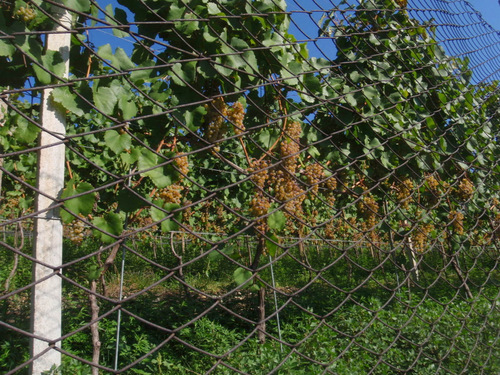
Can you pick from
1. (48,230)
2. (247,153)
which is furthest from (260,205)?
(48,230)

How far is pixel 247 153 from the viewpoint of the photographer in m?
1.69

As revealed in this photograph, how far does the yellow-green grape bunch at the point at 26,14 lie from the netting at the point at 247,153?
0.01 m

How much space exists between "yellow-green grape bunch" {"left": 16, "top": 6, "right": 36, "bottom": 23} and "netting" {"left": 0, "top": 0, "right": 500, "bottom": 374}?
1 cm

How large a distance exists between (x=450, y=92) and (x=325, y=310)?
3.00 metres

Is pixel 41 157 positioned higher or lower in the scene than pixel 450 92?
lower

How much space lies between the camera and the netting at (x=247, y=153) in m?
1.00

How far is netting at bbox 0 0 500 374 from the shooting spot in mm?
999

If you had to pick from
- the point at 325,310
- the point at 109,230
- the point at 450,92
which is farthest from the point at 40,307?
the point at 325,310

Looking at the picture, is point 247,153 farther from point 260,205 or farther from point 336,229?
point 336,229

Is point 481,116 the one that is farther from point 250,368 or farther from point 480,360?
point 250,368

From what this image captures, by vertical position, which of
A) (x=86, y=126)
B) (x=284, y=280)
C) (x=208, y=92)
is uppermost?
(x=86, y=126)

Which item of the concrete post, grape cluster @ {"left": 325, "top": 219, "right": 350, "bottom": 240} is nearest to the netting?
the concrete post

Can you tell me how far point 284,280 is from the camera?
7504 millimetres

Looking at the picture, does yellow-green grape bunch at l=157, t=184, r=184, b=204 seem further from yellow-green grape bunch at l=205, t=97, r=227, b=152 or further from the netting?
yellow-green grape bunch at l=205, t=97, r=227, b=152
